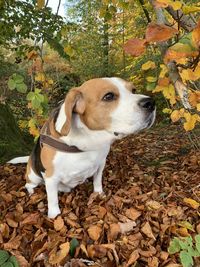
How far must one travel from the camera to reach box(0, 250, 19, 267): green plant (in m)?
2.46

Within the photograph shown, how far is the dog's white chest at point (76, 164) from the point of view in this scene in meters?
3.05

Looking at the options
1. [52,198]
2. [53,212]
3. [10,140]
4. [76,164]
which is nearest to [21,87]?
[76,164]

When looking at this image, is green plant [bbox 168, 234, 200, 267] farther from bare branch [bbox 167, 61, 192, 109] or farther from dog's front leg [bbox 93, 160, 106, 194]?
dog's front leg [bbox 93, 160, 106, 194]

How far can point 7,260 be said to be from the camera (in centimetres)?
251

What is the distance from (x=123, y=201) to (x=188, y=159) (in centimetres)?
146

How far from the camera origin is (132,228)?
2.92 m

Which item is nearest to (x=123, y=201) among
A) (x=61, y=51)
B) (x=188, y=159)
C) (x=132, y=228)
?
(x=132, y=228)

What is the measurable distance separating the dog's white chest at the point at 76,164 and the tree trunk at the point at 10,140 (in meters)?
1.64

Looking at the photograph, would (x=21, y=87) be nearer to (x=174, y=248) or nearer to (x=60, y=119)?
(x=60, y=119)

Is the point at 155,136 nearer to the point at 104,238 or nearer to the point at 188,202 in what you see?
the point at 188,202

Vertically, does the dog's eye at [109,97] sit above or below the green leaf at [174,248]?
above

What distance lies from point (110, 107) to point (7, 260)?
1386mm

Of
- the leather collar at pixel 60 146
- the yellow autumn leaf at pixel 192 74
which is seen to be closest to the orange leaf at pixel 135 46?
the yellow autumn leaf at pixel 192 74

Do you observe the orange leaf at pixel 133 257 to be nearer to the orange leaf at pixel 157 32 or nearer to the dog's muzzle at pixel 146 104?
the dog's muzzle at pixel 146 104
